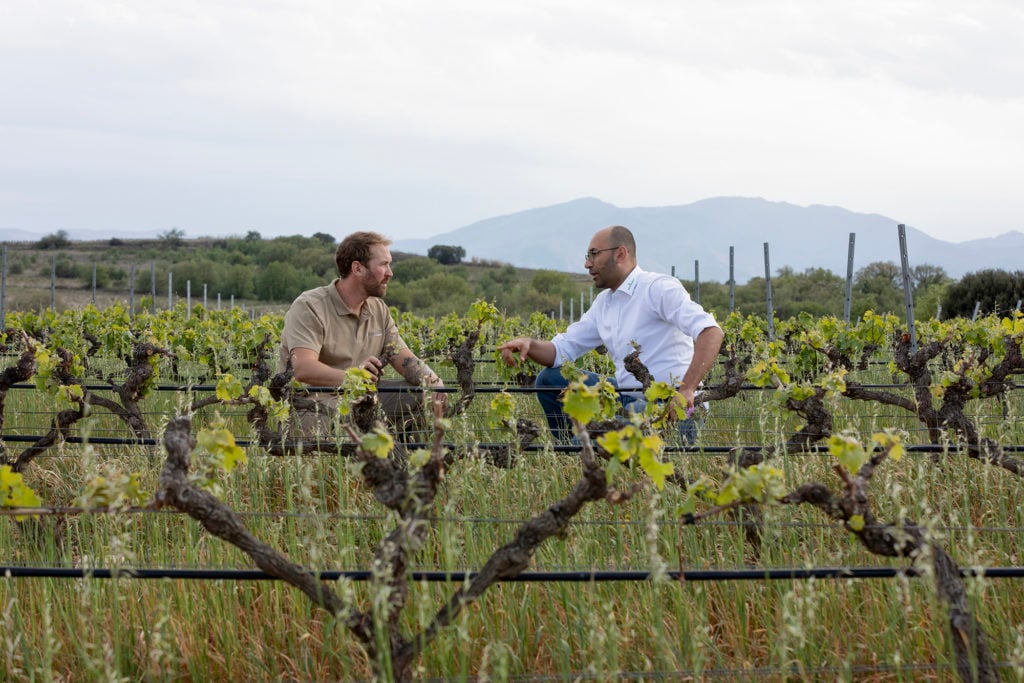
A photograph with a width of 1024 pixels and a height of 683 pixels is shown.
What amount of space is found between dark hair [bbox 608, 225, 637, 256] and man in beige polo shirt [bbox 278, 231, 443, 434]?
1.25 metres

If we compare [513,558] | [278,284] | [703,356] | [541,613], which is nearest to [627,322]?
[703,356]

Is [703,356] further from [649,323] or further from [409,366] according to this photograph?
[409,366]

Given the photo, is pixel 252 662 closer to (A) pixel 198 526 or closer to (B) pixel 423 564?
(B) pixel 423 564

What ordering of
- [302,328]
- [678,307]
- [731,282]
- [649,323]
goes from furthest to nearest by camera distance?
[731,282], [649,323], [678,307], [302,328]

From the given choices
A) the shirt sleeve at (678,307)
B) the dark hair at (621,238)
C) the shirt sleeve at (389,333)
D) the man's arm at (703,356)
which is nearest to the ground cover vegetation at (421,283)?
the dark hair at (621,238)

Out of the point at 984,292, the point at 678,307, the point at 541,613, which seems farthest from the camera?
the point at 984,292

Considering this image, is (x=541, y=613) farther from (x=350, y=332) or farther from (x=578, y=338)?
(x=578, y=338)

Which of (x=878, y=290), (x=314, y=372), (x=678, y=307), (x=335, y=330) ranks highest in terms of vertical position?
(x=878, y=290)

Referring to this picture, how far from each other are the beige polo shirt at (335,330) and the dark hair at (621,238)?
1339mm

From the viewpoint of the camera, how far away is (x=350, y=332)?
511cm

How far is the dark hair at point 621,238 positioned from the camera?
5.21 metres

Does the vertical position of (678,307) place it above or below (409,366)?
above

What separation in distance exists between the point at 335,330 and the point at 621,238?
1673mm

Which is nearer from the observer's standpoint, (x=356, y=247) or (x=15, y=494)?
(x=15, y=494)
